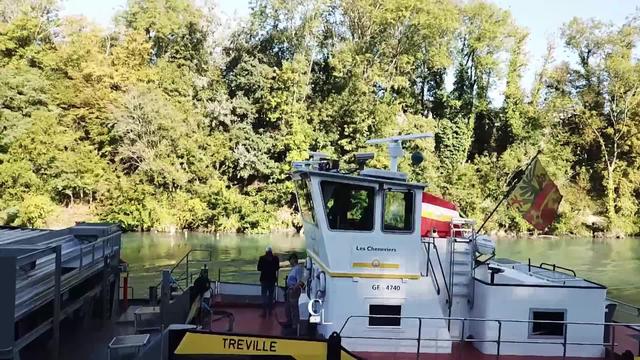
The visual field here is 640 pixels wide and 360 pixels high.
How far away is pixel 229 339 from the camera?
28.0ft

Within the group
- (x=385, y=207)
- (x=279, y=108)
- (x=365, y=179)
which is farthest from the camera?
(x=279, y=108)

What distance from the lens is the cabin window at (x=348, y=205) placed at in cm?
922

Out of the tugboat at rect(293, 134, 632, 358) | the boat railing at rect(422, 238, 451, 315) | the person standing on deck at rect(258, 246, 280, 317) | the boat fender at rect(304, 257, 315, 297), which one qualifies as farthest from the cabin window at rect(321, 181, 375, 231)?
the person standing on deck at rect(258, 246, 280, 317)

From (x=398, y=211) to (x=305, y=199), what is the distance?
1.69 meters

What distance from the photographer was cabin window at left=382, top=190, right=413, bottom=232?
926 cm

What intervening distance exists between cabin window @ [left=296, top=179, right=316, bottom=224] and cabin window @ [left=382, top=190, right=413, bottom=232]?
3.97ft

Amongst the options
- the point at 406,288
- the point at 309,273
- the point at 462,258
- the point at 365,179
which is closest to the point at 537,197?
the point at 462,258

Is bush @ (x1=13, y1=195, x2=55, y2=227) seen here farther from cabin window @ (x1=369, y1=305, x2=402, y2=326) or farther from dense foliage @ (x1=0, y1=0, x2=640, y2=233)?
cabin window @ (x1=369, y1=305, x2=402, y2=326)

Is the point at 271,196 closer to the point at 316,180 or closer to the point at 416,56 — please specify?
the point at 416,56

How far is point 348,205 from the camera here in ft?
30.4

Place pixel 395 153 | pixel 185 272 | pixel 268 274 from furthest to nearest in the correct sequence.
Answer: pixel 185 272 < pixel 268 274 < pixel 395 153

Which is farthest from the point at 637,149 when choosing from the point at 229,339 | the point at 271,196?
the point at 229,339

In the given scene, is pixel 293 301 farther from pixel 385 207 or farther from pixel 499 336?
pixel 499 336

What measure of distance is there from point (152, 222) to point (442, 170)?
2450 centimetres
